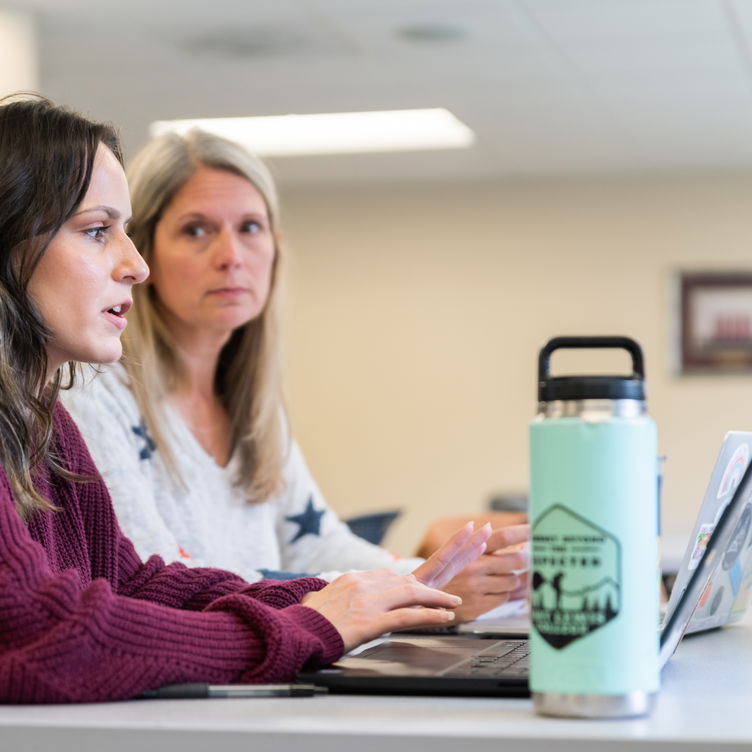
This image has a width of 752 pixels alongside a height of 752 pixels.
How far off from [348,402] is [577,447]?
6.23 meters

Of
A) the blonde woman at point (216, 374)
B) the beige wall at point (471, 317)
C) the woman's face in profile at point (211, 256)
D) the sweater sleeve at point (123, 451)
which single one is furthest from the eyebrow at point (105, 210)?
the beige wall at point (471, 317)

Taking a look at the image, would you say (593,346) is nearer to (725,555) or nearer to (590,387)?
(590,387)

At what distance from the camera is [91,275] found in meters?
1.33

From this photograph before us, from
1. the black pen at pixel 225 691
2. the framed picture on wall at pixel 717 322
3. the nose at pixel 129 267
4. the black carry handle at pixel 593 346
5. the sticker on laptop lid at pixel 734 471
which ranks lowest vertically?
the black pen at pixel 225 691

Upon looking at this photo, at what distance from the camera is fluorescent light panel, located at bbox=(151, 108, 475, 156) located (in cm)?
548

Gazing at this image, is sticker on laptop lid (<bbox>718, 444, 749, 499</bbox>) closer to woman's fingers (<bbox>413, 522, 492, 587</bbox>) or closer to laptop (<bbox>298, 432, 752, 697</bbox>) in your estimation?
laptop (<bbox>298, 432, 752, 697</bbox>)

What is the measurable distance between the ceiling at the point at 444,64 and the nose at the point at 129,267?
277 centimetres

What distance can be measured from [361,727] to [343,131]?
16.8 feet

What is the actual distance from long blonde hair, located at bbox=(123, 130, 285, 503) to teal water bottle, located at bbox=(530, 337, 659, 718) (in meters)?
1.38

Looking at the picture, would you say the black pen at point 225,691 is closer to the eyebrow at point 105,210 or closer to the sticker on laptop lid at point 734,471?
the sticker on laptop lid at point 734,471

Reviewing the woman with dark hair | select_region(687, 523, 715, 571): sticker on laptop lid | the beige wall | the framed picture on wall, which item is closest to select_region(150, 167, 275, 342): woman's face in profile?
the woman with dark hair

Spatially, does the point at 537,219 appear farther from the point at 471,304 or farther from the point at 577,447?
the point at 577,447

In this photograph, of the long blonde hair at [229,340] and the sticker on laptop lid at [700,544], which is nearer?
the sticker on laptop lid at [700,544]

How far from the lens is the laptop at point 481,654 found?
3.13 ft
